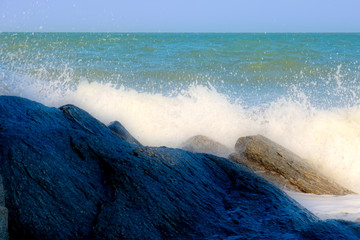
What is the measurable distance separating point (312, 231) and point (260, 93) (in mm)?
7947

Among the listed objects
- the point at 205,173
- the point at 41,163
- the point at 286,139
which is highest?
the point at 41,163

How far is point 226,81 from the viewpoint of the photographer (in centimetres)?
1206

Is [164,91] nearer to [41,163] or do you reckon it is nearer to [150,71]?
[150,71]

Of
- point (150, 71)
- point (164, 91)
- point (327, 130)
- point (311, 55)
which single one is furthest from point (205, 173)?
point (311, 55)

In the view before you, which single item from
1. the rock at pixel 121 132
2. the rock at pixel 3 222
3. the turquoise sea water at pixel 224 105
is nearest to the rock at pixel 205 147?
the turquoise sea water at pixel 224 105

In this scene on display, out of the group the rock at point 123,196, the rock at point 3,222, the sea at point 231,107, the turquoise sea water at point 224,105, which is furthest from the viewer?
the turquoise sea water at point 224,105

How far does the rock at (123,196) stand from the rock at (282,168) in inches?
50.1

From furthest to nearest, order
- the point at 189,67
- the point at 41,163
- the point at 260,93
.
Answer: the point at 189,67 → the point at 260,93 → the point at 41,163

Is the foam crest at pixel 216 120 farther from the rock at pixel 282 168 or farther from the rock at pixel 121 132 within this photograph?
the rock at pixel 121 132

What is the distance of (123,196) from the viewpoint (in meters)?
2.56

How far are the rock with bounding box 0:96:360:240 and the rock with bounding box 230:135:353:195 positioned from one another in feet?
4.18

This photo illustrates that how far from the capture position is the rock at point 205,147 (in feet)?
16.8

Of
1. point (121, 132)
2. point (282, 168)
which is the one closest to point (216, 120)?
point (282, 168)

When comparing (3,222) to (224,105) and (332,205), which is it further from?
(224,105)
